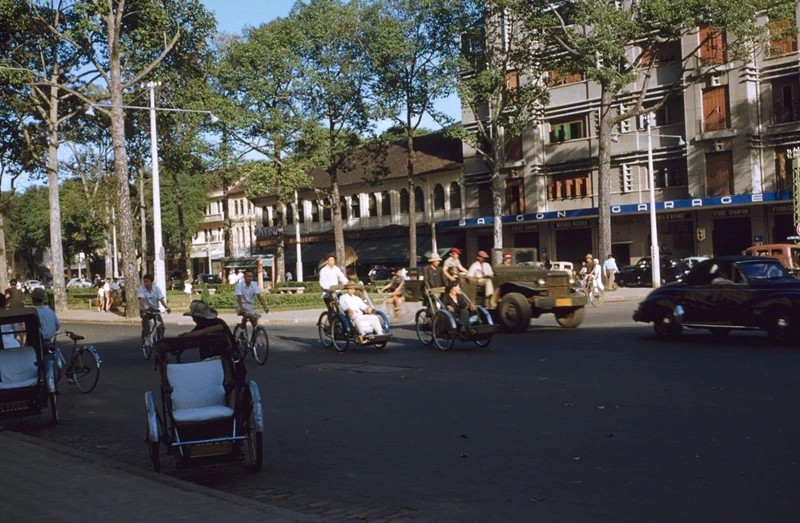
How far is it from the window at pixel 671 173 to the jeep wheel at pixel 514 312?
3045 cm

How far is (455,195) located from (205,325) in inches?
2224

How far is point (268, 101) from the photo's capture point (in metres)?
52.3

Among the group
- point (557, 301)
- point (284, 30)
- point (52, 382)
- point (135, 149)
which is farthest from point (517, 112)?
point (52, 382)

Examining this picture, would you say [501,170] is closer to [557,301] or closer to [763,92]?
[763,92]

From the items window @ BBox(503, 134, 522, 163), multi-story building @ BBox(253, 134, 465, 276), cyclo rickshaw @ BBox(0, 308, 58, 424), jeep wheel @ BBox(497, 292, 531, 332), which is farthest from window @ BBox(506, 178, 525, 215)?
cyclo rickshaw @ BBox(0, 308, 58, 424)

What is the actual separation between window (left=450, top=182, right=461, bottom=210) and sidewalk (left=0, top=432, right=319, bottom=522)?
56877mm

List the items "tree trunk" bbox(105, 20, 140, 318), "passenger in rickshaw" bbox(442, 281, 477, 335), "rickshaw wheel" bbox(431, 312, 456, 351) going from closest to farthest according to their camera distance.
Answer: "passenger in rickshaw" bbox(442, 281, 477, 335)
"rickshaw wheel" bbox(431, 312, 456, 351)
"tree trunk" bbox(105, 20, 140, 318)

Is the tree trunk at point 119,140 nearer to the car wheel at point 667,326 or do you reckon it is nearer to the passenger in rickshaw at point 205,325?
the car wheel at point 667,326

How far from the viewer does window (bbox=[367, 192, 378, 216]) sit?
72631mm

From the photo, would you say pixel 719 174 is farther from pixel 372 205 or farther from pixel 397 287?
pixel 372 205

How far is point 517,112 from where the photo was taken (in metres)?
46.3

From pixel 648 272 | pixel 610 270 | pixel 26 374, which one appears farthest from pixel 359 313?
pixel 648 272

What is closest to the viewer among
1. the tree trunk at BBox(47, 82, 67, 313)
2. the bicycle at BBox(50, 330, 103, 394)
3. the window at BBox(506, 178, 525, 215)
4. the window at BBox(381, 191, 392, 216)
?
the bicycle at BBox(50, 330, 103, 394)

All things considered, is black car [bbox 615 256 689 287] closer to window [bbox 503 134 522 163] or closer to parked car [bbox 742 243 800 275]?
parked car [bbox 742 243 800 275]
